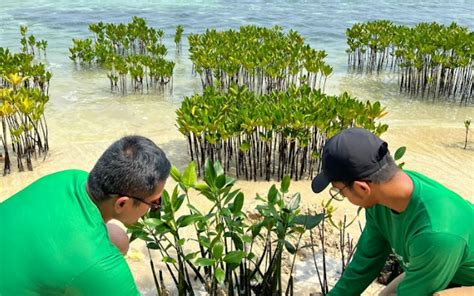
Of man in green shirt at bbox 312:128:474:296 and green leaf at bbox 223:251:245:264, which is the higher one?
man in green shirt at bbox 312:128:474:296

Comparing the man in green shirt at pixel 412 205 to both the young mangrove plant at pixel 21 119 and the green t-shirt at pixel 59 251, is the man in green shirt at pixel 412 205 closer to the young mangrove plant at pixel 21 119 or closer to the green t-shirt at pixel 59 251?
the green t-shirt at pixel 59 251

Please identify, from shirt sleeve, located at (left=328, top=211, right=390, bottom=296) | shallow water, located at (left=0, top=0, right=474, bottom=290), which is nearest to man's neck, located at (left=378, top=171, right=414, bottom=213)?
shirt sleeve, located at (left=328, top=211, right=390, bottom=296)

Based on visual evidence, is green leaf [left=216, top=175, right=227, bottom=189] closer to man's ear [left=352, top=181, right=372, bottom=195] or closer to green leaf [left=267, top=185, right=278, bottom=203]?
green leaf [left=267, top=185, right=278, bottom=203]

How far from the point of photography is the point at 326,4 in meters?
21.2

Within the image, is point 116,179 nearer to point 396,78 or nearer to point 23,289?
point 23,289

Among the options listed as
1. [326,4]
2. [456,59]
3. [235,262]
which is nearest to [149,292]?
[235,262]

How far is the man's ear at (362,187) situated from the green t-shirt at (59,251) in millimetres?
989

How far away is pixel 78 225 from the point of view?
6.05 ft

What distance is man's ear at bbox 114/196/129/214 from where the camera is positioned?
1919 millimetres

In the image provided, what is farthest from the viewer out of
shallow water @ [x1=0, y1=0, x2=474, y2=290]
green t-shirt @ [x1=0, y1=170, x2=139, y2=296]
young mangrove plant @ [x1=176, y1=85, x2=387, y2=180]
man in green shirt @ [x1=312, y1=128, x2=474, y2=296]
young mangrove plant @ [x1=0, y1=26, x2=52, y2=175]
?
shallow water @ [x1=0, y1=0, x2=474, y2=290]

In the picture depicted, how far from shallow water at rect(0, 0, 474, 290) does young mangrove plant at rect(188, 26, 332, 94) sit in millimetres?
936

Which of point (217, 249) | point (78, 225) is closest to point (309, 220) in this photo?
point (217, 249)

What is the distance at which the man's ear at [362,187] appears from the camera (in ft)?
6.47

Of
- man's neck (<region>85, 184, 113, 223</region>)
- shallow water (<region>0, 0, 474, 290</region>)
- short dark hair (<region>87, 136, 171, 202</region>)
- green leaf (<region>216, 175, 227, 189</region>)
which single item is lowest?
Result: shallow water (<region>0, 0, 474, 290</region>)
